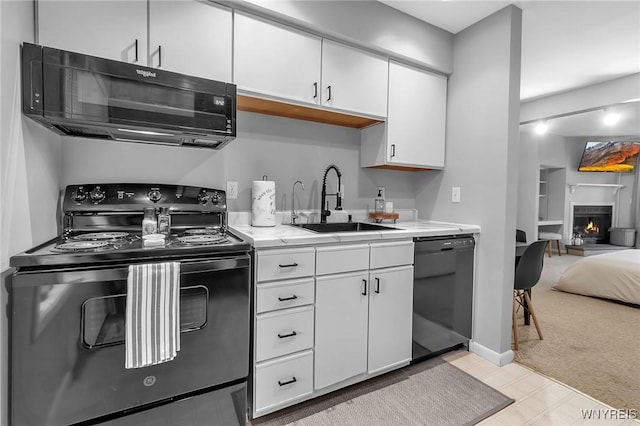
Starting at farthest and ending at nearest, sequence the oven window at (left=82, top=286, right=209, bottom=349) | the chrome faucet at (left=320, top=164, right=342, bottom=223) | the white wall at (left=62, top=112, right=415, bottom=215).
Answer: the chrome faucet at (left=320, top=164, right=342, bottom=223), the white wall at (left=62, top=112, right=415, bottom=215), the oven window at (left=82, top=286, right=209, bottom=349)

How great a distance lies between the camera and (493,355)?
2250 mm

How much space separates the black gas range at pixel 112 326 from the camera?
1.15m

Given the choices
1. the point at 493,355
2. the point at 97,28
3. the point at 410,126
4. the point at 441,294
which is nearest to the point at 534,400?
the point at 493,355

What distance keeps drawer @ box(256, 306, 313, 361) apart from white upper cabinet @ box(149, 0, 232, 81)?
1.35 meters

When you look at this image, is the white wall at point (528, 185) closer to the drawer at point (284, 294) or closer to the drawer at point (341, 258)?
the drawer at point (341, 258)

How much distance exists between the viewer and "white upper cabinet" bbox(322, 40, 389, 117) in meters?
2.09

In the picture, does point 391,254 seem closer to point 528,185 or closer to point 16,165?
point 16,165

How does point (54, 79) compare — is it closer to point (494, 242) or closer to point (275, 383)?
point (275, 383)

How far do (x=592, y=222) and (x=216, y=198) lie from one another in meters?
8.38

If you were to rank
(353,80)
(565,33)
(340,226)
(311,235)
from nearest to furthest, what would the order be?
(311,235) < (353,80) < (340,226) < (565,33)

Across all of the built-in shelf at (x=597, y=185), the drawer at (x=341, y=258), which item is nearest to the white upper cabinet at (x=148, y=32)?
the drawer at (x=341, y=258)

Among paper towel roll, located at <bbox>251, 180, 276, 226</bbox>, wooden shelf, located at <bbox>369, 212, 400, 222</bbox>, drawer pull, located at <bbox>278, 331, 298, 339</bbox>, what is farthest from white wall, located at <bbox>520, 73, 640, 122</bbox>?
drawer pull, located at <bbox>278, 331, 298, 339</bbox>

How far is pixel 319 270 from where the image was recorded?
1.71 m

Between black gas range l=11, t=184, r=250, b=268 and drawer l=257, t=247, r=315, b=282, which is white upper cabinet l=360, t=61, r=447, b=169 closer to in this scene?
drawer l=257, t=247, r=315, b=282
